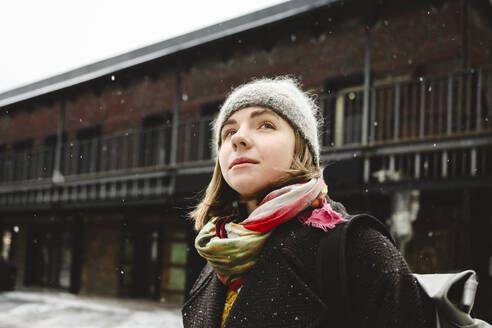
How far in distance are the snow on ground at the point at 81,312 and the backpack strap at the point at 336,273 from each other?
27.1 feet

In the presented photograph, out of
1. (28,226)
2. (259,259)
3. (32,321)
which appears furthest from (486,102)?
(28,226)

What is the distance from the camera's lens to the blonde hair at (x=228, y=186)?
148 centimetres

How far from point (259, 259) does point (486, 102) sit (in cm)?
914

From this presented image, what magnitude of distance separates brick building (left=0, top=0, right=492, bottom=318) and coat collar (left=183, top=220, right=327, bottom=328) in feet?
8.80

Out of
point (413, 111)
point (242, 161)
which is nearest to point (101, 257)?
point (413, 111)

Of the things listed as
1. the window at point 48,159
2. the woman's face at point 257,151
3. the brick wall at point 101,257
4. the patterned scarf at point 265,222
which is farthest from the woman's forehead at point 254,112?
the window at point 48,159

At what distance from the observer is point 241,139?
148 centimetres

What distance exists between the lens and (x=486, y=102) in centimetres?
914

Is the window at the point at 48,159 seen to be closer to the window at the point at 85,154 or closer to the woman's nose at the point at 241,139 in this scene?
the window at the point at 85,154

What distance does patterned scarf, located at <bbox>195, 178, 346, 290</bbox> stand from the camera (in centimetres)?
134

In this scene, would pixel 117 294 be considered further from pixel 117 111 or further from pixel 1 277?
pixel 117 111

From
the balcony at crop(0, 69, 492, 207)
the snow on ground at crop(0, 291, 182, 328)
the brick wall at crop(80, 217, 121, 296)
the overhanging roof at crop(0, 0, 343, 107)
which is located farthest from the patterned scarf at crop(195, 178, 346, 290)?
the brick wall at crop(80, 217, 121, 296)

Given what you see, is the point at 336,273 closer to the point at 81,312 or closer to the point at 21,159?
the point at 81,312

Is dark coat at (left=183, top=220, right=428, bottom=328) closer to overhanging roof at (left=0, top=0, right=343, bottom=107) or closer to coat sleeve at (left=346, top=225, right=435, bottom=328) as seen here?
coat sleeve at (left=346, top=225, right=435, bottom=328)
